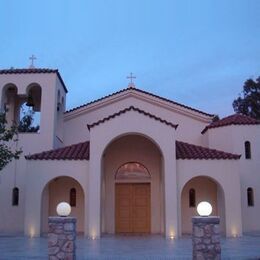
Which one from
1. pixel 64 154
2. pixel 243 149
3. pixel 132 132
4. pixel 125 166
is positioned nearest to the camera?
pixel 132 132

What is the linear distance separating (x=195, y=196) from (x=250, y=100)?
855 inches

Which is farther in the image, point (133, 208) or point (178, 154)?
point (133, 208)

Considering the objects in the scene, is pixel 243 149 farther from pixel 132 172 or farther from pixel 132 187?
pixel 132 187

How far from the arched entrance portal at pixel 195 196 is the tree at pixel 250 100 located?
2057 centimetres

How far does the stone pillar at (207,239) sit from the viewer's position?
10.3 metres

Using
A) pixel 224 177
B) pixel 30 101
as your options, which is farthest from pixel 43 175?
pixel 224 177

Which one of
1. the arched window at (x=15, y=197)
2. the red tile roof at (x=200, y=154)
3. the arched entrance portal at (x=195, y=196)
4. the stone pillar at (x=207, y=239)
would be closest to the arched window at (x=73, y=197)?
the arched window at (x=15, y=197)

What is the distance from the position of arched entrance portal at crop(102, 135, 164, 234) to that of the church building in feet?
0.17

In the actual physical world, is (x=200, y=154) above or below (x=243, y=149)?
below

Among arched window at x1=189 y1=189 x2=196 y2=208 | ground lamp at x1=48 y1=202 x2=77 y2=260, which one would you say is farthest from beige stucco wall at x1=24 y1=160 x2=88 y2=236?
ground lamp at x1=48 y1=202 x2=77 y2=260

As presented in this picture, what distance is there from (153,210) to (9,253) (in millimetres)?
9305

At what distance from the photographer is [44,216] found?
1958 cm

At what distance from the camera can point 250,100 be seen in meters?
39.5

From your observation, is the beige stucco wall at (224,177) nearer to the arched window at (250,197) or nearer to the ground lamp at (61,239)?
the arched window at (250,197)
